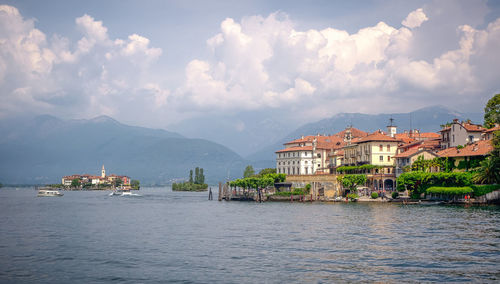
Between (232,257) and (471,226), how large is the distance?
108 ft

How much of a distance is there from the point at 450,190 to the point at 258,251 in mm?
67489

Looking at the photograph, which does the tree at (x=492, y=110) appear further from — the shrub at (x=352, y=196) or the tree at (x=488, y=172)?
the shrub at (x=352, y=196)

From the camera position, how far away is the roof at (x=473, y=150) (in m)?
95.8

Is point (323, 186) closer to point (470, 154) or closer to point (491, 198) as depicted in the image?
point (470, 154)

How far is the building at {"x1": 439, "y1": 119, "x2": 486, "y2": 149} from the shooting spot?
110 metres

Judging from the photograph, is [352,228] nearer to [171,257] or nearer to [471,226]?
[471,226]

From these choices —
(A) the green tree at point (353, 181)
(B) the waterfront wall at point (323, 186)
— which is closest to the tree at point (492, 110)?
(A) the green tree at point (353, 181)

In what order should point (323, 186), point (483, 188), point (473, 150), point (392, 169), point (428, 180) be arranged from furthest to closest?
point (323, 186) < point (392, 169) < point (428, 180) < point (473, 150) < point (483, 188)

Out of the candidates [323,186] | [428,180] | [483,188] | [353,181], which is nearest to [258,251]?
[483,188]

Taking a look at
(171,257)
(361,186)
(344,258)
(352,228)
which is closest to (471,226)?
(352,228)

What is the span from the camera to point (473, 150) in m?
99.6

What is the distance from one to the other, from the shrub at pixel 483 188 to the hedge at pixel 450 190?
0.91m

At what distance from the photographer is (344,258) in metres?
38.6

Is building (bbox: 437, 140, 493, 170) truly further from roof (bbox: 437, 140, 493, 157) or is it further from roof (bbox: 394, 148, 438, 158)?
roof (bbox: 394, 148, 438, 158)
